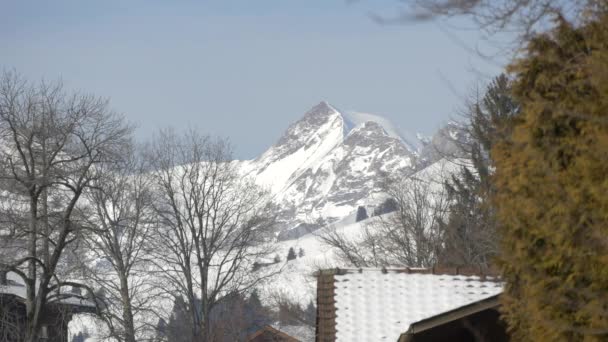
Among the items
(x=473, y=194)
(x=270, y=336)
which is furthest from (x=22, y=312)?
(x=270, y=336)

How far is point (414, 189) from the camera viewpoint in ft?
125

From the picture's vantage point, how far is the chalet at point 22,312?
22325mm

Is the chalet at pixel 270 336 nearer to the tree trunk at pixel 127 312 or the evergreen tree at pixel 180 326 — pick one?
the evergreen tree at pixel 180 326

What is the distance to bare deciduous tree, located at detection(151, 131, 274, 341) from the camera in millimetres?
38000

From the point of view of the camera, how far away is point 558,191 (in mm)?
A: 6359

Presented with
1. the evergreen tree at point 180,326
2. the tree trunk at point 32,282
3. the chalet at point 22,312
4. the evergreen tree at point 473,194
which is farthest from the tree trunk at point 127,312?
the evergreen tree at point 473,194

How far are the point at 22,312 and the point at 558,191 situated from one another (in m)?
25.2

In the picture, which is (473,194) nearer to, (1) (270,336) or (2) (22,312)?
(2) (22,312)

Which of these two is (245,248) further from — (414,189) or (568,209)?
(568,209)

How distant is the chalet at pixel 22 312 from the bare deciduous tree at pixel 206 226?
820 centimetres

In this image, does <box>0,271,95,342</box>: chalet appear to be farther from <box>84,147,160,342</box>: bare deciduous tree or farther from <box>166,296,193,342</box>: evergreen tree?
<box>166,296,193,342</box>: evergreen tree

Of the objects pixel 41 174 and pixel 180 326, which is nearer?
pixel 41 174

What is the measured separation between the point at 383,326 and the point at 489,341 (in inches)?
72.0

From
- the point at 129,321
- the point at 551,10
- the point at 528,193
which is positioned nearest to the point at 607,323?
the point at 528,193
